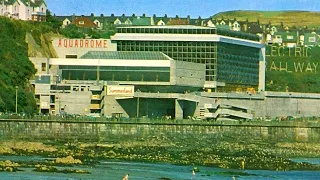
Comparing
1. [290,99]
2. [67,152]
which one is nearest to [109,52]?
[290,99]

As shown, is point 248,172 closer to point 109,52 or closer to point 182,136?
point 182,136

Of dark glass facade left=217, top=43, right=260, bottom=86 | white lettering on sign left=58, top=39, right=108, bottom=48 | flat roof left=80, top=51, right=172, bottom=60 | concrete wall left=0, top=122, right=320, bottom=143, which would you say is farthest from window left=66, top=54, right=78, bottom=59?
concrete wall left=0, top=122, right=320, bottom=143

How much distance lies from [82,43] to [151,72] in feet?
46.0

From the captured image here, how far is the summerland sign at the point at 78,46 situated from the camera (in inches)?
7028

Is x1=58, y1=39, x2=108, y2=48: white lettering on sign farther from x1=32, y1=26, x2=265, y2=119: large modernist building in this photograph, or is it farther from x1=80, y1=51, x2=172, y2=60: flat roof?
x1=80, y1=51, x2=172, y2=60: flat roof

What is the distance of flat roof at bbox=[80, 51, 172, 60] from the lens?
560 feet

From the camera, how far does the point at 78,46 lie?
178750 mm

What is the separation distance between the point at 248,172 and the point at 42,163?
17.0 m

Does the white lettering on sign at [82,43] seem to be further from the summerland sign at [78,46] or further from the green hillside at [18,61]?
the green hillside at [18,61]

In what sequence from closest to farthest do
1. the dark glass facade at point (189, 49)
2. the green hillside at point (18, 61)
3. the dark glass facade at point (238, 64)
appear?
the green hillside at point (18, 61), the dark glass facade at point (189, 49), the dark glass facade at point (238, 64)

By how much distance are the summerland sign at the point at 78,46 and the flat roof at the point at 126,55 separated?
542cm

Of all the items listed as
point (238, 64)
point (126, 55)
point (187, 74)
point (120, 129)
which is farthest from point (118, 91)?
point (238, 64)

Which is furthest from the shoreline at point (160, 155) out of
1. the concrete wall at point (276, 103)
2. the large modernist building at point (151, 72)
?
the concrete wall at point (276, 103)

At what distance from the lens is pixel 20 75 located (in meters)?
165
